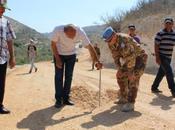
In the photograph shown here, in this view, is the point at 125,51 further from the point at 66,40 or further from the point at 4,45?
the point at 4,45

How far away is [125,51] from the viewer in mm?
9609

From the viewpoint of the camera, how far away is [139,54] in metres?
9.99

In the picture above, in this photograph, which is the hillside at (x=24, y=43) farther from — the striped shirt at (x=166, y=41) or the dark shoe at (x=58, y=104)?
the dark shoe at (x=58, y=104)

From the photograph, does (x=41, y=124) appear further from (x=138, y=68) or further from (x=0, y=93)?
(x=138, y=68)

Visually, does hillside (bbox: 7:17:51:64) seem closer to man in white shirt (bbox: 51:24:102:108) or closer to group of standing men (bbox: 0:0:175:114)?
man in white shirt (bbox: 51:24:102:108)

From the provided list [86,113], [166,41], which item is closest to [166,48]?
[166,41]

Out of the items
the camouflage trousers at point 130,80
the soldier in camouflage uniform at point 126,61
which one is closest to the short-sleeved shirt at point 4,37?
the soldier in camouflage uniform at point 126,61

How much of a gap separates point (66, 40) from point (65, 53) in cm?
Answer: 29

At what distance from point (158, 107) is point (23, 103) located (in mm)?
3073

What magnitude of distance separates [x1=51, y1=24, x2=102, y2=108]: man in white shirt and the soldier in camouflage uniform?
542mm

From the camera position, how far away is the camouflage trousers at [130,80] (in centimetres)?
987

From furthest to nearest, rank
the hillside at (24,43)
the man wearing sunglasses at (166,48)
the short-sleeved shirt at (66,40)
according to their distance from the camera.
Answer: the hillside at (24,43)
the man wearing sunglasses at (166,48)
the short-sleeved shirt at (66,40)

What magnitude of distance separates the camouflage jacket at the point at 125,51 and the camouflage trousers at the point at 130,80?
0.13 metres

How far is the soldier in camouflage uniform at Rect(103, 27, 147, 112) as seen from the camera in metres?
9.58
